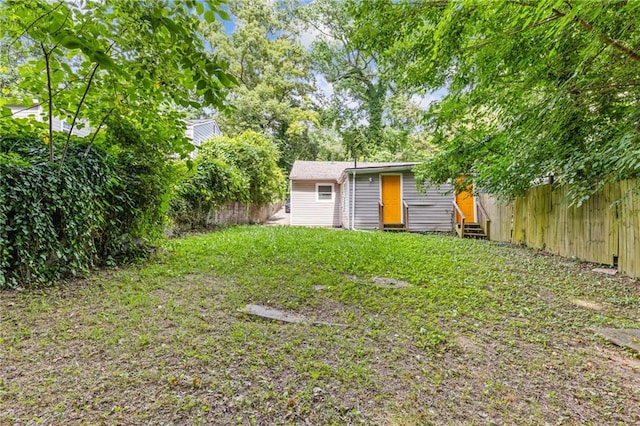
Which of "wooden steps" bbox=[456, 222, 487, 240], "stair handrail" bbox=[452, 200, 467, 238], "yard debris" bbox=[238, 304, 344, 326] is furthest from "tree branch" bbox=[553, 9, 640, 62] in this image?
"wooden steps" bbox=[456, 222, 487, 240]

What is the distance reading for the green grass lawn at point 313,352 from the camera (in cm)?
166

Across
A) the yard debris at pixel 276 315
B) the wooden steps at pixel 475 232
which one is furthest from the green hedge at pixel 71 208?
the wooden steps at pixel 475 232

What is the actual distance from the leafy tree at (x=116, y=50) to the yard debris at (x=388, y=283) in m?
3.02

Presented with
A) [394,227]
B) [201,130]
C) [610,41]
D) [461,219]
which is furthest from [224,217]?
[610,41]

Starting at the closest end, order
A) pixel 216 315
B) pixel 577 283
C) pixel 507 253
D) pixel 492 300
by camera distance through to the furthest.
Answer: pixel 216 315, pixel 492 300, pixel 577 283, pixel 507 253

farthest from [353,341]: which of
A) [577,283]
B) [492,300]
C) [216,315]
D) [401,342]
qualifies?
[577,283]

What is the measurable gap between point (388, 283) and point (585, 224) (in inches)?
154

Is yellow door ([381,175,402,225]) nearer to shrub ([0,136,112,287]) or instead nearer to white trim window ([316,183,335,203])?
white trim window ([316,183,335,203])

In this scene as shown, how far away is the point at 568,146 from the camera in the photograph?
4742 millimetres

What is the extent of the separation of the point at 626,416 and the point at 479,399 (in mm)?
757

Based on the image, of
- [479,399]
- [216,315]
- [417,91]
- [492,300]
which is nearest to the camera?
[479,399]

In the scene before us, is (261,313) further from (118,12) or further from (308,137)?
(308,137)

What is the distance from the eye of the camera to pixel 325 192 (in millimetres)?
14352

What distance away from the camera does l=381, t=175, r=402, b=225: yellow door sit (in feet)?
37.6
